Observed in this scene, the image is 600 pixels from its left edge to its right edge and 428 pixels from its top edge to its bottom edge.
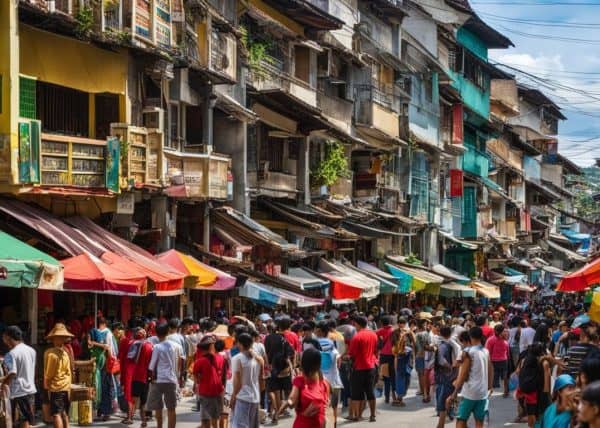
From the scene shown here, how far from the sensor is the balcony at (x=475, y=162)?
190ft

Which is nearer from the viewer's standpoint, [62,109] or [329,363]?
[329,363]

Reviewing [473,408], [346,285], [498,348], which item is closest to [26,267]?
[473,408]

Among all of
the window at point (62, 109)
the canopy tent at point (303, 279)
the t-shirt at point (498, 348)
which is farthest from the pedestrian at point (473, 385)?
the canopy tent at point (303, 279)

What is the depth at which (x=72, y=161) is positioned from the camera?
21.8 metres

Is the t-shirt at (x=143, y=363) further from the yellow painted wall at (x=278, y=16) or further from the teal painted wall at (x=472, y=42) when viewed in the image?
the teal painted wall at (x=472, y=42)

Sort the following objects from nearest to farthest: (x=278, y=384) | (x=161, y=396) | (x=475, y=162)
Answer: (x=161, y=396), (x=278, y=384), (x=475, y=162)

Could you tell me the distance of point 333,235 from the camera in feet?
116

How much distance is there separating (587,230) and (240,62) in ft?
286

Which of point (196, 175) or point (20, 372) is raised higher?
point (196, 175)

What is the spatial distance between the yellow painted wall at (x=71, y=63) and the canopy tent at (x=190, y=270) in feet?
11.5

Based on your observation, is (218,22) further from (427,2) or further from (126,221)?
(427,2)

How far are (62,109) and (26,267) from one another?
22.9ft

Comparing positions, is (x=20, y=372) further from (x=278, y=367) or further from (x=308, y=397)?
(x=278, y=367)

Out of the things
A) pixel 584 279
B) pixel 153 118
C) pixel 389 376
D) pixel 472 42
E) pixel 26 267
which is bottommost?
pixel 389 376
